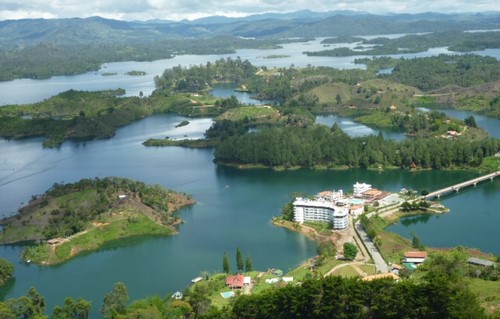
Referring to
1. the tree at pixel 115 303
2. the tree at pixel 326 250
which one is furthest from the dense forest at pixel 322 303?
the tree at pixel 326 250

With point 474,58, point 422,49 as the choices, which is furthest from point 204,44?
point 474,58

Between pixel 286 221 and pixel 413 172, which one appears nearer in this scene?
pixel 286 221

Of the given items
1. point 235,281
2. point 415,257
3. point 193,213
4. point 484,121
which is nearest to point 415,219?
point 415,257

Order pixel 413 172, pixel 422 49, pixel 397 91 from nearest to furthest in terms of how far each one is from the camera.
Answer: pixel 413 172, pixel 397 91, pixel 422 49

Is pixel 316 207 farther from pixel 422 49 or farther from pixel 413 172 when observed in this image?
pixel 422 49

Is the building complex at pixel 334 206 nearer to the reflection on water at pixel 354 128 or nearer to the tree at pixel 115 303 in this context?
the tree at pixel 115 303

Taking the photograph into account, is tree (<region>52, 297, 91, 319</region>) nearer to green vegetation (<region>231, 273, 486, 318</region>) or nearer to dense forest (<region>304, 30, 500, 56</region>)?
green vegetation (<region>231, 273, 486, 318</region>)

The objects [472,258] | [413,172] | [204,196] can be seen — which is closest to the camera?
[472,258]
